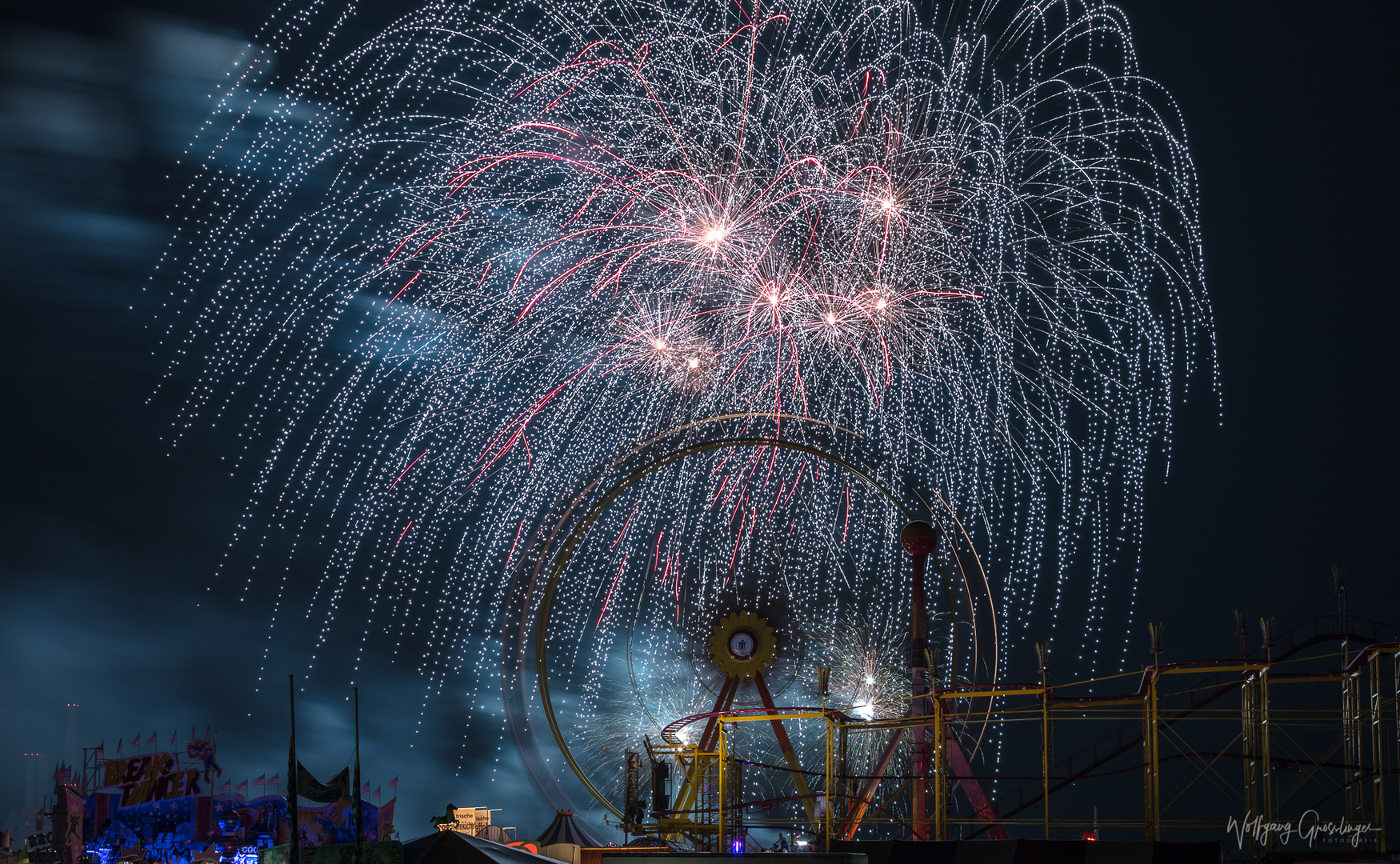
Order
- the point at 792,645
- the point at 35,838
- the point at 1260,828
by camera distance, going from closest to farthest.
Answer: the point at 1260,828 < the point at 792,645 < the point at 35,838

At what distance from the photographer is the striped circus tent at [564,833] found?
2120 inches

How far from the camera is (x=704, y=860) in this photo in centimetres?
2320

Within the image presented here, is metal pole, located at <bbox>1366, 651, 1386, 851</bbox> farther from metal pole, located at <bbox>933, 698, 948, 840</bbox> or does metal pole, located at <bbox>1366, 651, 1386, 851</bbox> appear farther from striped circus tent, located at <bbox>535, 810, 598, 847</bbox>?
striped circus tent, located at <bbox>535, 810, 598, 847</bbox>

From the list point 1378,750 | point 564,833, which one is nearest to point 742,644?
point 1378,750

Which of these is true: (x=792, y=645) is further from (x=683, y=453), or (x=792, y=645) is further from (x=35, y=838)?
(x=35, y=838)

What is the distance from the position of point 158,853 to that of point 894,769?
111 ft

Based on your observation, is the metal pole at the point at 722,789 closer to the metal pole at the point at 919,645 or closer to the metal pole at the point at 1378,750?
the metal pole at the point at 919,645

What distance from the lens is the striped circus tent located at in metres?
53.8

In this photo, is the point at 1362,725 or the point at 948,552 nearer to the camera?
the point at 1362,725

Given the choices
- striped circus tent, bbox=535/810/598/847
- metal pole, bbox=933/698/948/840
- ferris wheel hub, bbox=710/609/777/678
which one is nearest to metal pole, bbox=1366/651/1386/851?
metal pole, bbox=933/698/948/840

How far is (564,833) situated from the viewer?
178 feet

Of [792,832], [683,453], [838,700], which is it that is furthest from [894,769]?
[683,453]

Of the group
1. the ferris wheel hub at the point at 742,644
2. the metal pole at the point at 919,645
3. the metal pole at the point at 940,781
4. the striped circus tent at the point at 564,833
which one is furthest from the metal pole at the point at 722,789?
the striped circus tent at the point at 564,833

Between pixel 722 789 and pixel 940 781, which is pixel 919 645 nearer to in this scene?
pixel 722 789
